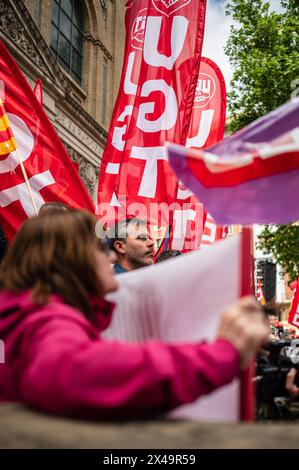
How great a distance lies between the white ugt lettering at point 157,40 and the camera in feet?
16.1

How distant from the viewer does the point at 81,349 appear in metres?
1.23

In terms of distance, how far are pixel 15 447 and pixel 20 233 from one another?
74cm

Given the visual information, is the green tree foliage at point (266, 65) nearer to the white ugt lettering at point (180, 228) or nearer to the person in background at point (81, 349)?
the white ugt lettering at point (180, 228)

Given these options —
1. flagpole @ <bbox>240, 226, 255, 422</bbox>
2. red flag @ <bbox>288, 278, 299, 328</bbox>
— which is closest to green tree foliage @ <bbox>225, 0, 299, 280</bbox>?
red flag @ <bbox>288, 278, 299, 328</bbox>

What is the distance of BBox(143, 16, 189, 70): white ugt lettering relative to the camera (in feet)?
16.1

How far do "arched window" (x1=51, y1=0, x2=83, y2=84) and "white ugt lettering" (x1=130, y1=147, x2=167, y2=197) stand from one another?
8499mm

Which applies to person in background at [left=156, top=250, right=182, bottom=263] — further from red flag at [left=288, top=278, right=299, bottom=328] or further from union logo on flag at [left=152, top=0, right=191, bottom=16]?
red flag at [left=288, top=278, right=299, bottom=328]

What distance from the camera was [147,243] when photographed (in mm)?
3764

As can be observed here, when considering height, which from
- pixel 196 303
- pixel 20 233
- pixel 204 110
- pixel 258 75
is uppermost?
pixel 258 75

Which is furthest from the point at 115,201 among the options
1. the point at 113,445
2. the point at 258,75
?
the point at 258,75

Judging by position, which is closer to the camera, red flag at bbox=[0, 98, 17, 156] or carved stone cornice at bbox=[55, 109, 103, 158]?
Result: red flag at bbox=[0, 98, 17, 156]

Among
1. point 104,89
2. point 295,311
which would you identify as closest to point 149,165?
point 295,311

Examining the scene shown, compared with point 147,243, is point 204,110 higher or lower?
higher

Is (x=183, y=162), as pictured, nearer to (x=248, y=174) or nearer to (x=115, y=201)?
(x=248, y=174)
